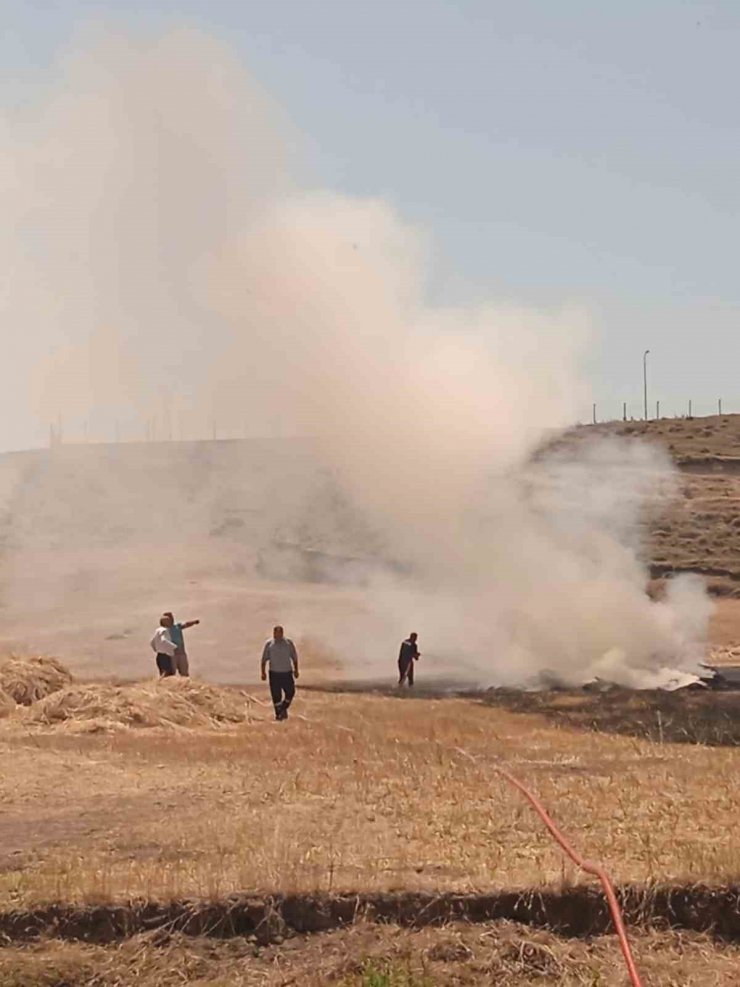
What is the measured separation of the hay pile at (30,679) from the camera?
804 inches

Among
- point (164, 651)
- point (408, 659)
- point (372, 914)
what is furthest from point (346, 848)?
point (408, 659)

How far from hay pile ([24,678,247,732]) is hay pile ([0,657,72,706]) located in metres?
0.76

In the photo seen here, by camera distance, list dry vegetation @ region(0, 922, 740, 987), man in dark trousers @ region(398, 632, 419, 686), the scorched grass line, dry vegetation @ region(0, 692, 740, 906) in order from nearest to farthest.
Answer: dry vegetation @ region(0, 922, 740, 987)
the scorched grass line
dry vegetation @ region(0, 692, 740, 906)
man in dark trousers @ region(398, 632, 419, 686)

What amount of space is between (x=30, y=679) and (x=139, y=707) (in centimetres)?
265

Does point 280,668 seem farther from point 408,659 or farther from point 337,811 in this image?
point 337,811

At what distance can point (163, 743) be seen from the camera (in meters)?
17.0

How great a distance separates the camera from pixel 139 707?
1898cm

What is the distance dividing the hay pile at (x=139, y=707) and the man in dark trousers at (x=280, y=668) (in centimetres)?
55

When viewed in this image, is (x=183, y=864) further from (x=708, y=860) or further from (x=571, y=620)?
(x=571, y=620)

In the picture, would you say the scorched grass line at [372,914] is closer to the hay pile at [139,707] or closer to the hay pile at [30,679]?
the hay pile at [139,707]

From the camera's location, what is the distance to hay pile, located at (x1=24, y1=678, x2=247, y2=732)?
61.2 ft

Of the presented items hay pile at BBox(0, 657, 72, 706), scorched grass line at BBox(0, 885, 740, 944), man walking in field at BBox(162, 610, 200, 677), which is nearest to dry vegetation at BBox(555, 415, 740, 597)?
man walking in field at BBox(162, 610, 200, 677)

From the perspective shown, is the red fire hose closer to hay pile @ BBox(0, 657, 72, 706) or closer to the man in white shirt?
hay pile @ BBox(0, 657, 72, 706)

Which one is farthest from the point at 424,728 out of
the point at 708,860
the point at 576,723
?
the point at 708,860
